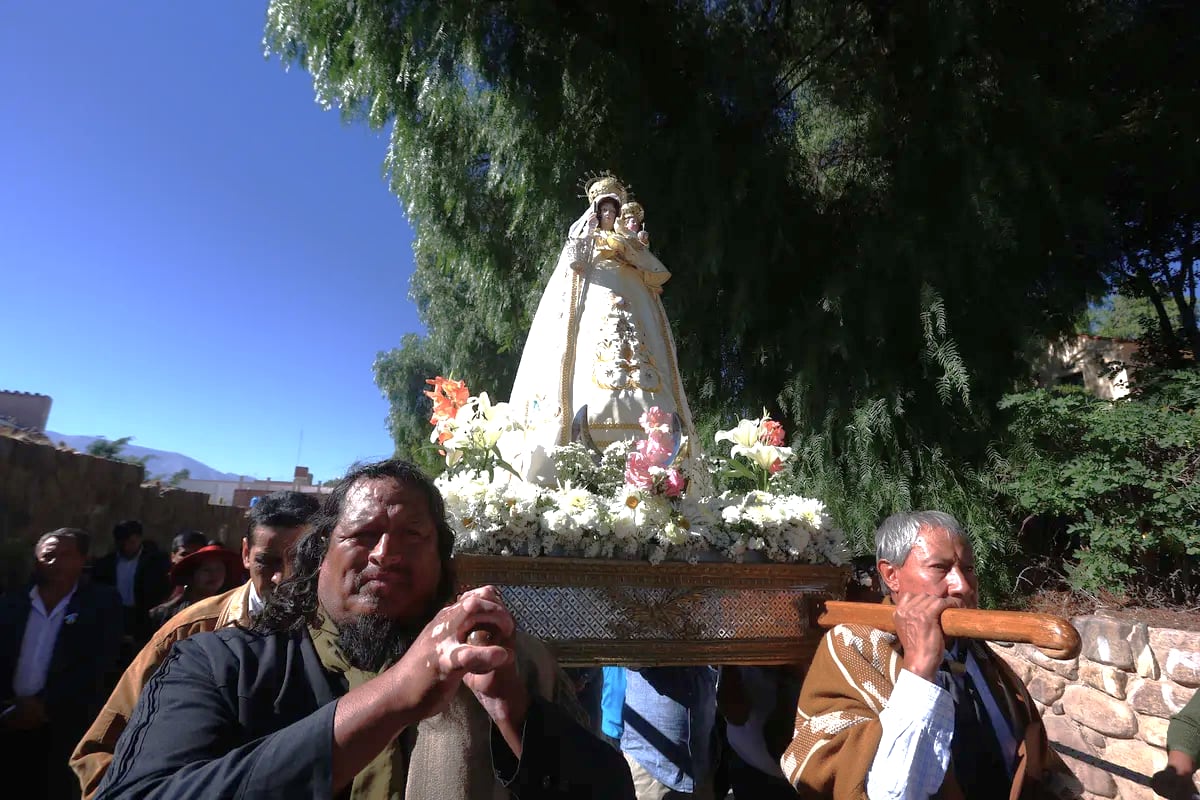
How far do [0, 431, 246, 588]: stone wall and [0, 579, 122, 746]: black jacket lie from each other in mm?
2299

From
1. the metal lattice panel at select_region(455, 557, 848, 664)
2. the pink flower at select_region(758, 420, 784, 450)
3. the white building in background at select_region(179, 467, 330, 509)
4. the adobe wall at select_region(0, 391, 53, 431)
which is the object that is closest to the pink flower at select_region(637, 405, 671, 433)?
the pink flower at select_region(758, 420, 784, 450)

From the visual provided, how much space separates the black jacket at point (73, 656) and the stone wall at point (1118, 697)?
499 cm

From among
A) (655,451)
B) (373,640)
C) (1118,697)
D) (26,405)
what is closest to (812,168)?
(1118,697)

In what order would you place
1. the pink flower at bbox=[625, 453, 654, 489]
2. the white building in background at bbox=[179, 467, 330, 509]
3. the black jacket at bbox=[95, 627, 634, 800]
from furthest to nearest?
the white building in background at bbox=[179, 467, 330, 509] → the pink flower at bbox=[625, 453, 654, 489] → the black jacket at bbox=[95, 627, 634, 800]

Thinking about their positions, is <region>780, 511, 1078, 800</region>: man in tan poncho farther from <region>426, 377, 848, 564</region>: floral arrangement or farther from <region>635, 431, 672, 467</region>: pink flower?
<region>635, 431, 672, 467</region>: pink flower

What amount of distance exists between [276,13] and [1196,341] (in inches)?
355

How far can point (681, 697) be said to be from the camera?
3.64 m

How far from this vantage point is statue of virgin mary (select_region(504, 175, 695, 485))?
136 inches

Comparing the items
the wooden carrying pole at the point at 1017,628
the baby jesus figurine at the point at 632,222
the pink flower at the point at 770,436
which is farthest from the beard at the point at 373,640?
the baby jesus figurine at the point at 632,222

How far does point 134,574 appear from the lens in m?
5.71

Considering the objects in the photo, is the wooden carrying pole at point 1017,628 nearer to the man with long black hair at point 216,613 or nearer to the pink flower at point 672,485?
the pink flower at point 672,485

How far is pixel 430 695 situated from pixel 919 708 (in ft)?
4.06

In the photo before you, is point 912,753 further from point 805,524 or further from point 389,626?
point 389,626

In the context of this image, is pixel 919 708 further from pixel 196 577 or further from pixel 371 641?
pixel 196 577
